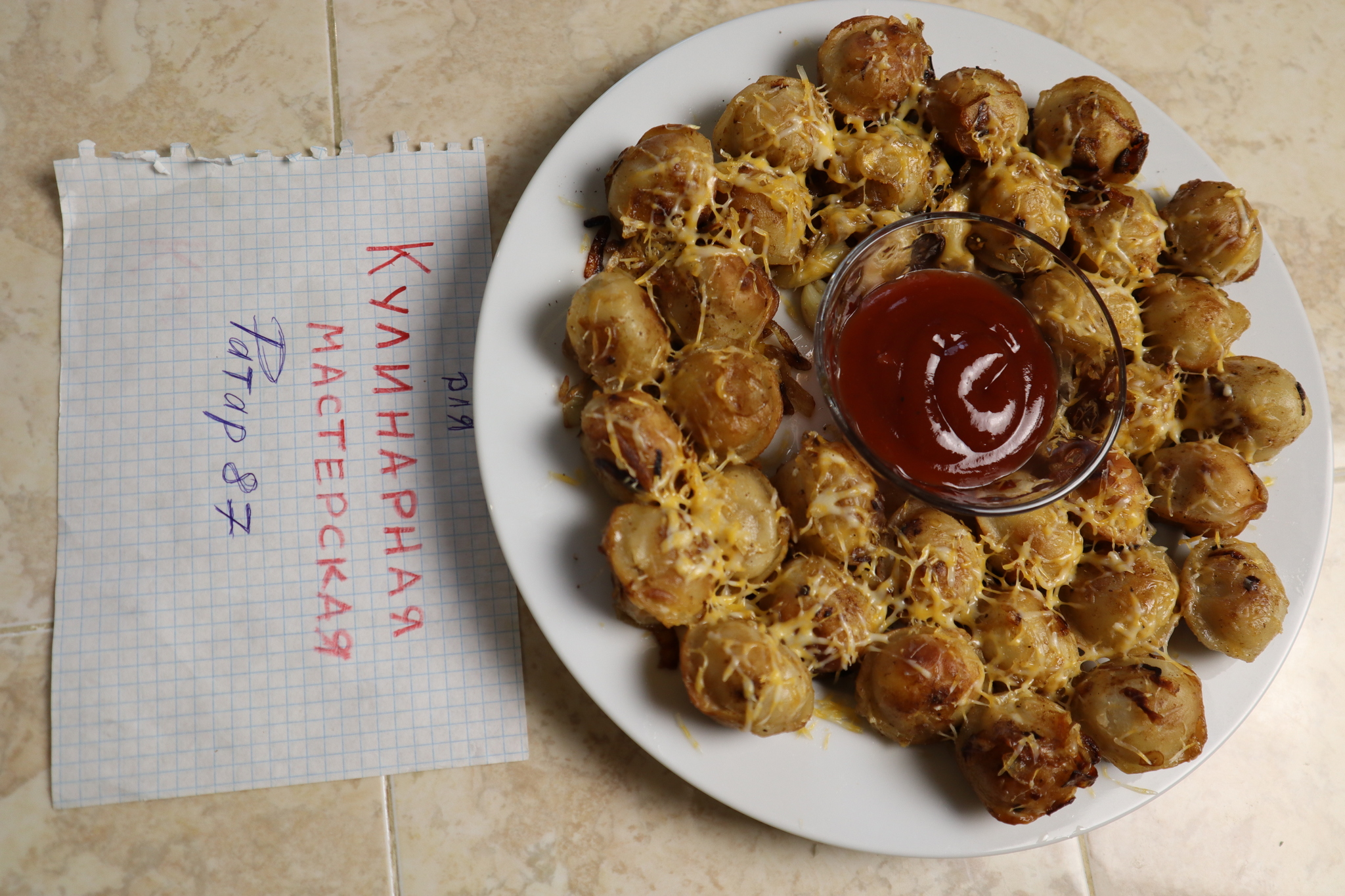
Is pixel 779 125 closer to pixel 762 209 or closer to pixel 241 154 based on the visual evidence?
pixel 762 209

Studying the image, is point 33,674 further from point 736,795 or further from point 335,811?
point 736,795

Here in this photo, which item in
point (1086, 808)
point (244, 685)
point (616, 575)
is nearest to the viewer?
point (616, 575)

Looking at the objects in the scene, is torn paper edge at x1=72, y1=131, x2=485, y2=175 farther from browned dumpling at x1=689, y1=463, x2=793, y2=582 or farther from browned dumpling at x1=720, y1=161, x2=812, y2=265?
browned dumpling at x1=689, y1=463, x2=793, y2=582

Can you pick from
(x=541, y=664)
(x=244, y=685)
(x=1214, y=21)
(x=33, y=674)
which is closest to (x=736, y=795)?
(x=541, y=664)

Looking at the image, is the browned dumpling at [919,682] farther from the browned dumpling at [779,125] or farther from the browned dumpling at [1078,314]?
the browned dumpling at [779,125]

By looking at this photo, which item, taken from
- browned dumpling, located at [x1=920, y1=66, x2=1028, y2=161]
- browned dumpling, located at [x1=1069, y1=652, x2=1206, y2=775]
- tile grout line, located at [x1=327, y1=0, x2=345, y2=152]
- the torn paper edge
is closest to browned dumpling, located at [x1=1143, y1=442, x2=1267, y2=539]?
browned dumpling, located at [x1=1069, y1=652, x2=1206, y2=775]

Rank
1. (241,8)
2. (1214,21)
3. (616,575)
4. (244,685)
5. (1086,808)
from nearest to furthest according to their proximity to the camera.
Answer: (616,575)
(1086,808)
(244,685)
(241,8)
(1214,21)

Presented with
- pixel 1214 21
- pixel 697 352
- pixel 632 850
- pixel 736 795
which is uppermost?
pixel 1214 21

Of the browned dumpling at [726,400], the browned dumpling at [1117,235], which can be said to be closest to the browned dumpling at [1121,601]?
the browned dumpling at [1117,235]
